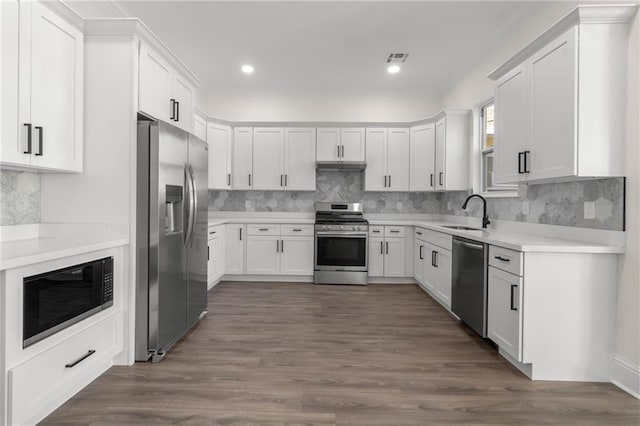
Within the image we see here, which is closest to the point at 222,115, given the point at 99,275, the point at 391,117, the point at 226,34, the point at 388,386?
the point at 226,34

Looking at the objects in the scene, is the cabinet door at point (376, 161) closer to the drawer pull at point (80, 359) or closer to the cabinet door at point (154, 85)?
the cabinet door at point (154, 85)

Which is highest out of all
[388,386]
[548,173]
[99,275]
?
[548,173]

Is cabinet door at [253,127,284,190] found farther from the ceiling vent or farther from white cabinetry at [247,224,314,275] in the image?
the ceiling vent

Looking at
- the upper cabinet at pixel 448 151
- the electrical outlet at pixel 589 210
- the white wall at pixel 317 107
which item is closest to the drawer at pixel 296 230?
the white wall at pixel 317 107

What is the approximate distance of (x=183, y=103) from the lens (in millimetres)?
3463

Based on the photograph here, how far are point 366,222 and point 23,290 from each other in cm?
416

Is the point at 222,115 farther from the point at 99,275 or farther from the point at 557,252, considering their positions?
the point at 557,252

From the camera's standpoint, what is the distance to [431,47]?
421cm

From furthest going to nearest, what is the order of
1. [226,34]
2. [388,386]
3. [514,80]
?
[226,34], [514,80], [388,386]

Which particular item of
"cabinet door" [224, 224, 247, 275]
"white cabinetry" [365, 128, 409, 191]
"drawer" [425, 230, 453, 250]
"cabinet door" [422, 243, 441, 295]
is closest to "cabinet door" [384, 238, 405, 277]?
"cabinet door" [422, 243, 441, 295]

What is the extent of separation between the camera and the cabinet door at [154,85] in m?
2.67

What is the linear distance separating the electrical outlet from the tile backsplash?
3975 mm

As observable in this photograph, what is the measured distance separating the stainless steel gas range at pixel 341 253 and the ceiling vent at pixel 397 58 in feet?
7.32

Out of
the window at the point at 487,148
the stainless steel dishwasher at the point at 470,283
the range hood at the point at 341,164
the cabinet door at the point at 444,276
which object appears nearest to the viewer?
the stainless steel dishwasher at the point at 470,283
